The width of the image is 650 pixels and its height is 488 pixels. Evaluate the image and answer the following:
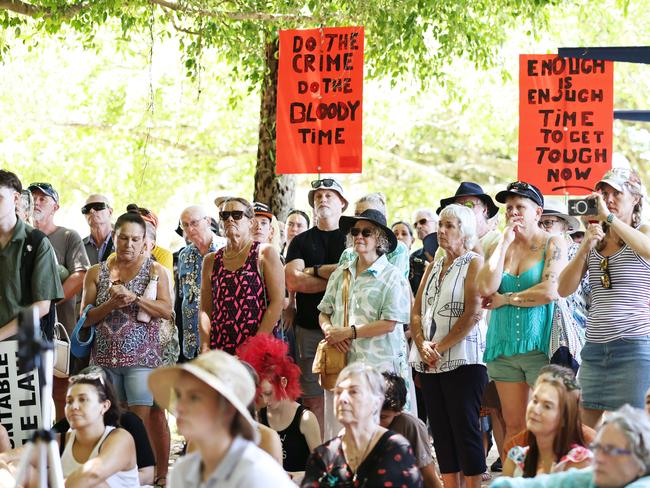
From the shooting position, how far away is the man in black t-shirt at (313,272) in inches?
351

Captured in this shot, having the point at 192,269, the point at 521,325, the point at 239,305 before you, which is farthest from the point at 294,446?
the point at 192,269

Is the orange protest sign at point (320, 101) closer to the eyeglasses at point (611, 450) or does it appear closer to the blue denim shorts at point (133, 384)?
the blue denim shorts at point (133, 384)

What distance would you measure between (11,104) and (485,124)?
9.44m

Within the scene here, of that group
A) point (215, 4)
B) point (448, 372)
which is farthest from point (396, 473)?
point (215, 4)

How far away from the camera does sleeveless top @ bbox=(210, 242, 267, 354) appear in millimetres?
8312

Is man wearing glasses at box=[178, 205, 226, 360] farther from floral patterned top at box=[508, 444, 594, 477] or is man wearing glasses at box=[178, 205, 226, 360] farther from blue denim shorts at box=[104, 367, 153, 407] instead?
floral patterned top at box=[508, 444, 594, 477]

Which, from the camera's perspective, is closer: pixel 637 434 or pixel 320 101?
pixel 637 434

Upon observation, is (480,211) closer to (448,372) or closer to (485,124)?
(448,372)

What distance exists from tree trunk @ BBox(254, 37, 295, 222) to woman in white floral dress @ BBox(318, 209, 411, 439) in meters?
5.21

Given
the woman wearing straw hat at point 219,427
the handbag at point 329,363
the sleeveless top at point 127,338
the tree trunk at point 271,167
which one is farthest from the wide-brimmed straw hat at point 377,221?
the tree trunk at point 271,167

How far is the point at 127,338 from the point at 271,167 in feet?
16.9

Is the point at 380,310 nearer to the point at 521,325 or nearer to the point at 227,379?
the point at 521,325

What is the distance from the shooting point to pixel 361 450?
5.92 m

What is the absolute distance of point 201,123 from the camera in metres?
23.6
